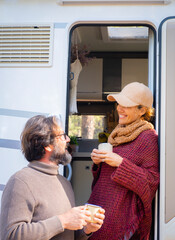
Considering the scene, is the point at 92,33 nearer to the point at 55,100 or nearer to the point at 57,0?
the point at 57,0

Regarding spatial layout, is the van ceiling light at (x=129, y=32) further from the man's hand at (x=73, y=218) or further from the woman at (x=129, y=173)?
the man's hand at (x=73, y=218)

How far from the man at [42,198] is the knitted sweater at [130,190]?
0.28m

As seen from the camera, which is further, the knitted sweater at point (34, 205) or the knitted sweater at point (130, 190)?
the knitted sweater at point (130, 190)

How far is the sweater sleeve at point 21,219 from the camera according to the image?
1.32 meters

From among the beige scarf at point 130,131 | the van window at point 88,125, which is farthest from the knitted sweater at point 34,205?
the van window at point 88,125

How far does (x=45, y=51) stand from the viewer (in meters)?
2.50

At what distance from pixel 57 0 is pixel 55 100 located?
0.83m

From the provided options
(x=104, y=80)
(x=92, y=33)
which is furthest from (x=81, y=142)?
(x=92, y=33)

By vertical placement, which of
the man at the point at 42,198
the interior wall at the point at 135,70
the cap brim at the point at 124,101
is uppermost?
the interior wall at the point at 135,70

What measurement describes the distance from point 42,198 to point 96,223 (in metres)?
0.34

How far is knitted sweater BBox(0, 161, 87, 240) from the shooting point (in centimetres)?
133

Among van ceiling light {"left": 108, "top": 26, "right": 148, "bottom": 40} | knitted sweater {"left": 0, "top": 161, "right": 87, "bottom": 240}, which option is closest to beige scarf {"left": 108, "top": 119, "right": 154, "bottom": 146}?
knitted sweater {"left": 0, "top": 161, "right": 87, "bottom": 240}

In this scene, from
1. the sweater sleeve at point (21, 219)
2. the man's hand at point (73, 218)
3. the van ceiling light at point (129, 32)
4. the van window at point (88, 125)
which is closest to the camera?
the sweater sleeve at point (21, 219)

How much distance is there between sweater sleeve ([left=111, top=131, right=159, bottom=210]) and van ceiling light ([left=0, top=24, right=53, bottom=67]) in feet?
3.64
